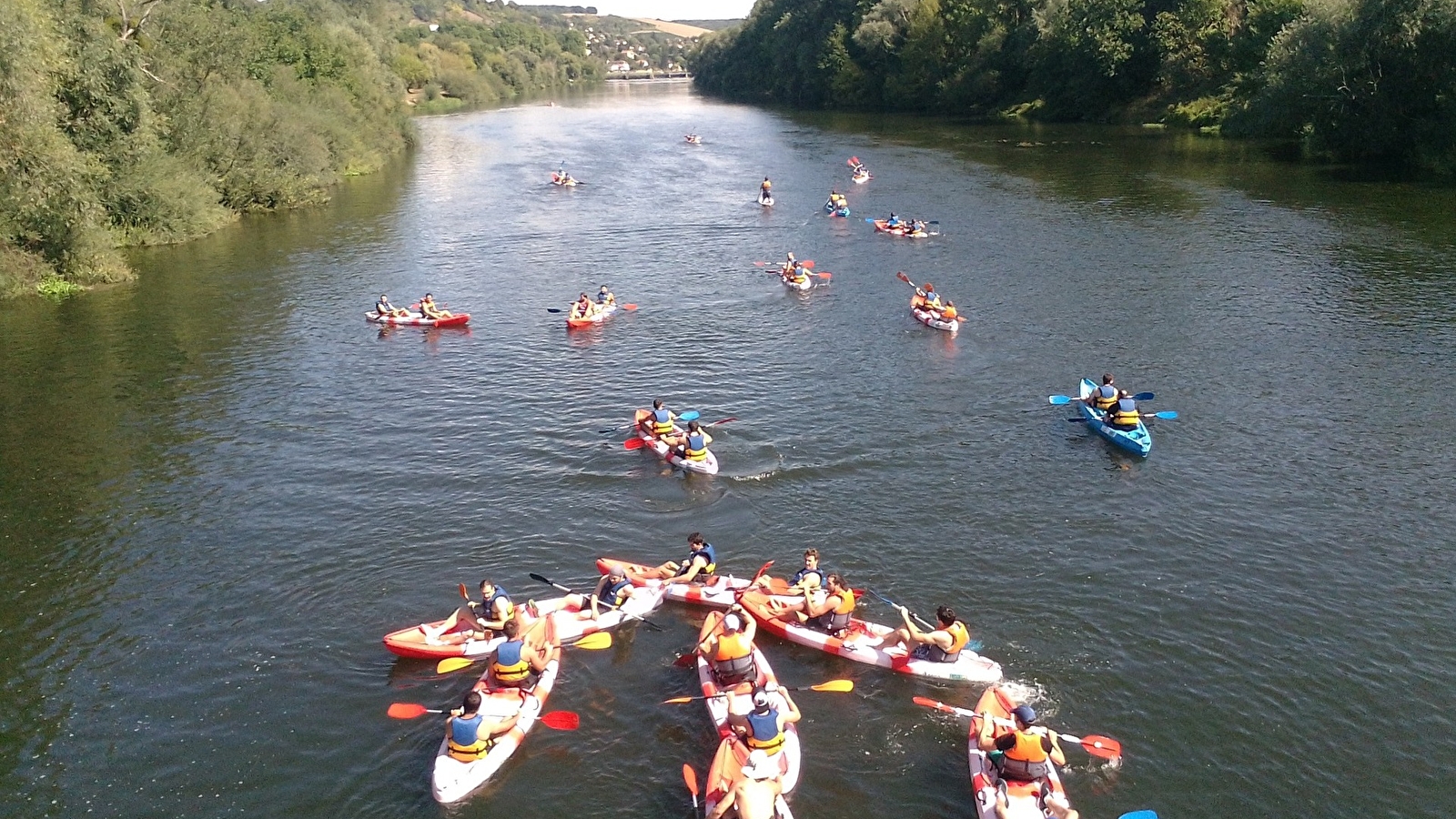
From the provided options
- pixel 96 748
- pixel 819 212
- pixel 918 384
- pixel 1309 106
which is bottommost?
pixel 96 748

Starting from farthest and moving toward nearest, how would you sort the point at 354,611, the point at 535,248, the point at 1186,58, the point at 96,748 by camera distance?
1. the point at 1186,58
2. the point at 535,248
3. the point at 354,611
4. the point at 96,748

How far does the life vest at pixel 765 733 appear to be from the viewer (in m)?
16.4

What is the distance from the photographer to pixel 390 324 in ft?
134

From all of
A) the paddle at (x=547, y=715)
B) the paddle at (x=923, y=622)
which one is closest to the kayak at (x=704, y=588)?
the paddle at (x=923, y=622)

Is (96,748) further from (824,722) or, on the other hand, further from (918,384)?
(918,384)

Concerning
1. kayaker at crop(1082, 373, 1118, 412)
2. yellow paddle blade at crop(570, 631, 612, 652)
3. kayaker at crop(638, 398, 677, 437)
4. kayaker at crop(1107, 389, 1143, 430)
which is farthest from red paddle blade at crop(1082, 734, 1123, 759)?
kayaker at crop(638, 398, 677, 437)

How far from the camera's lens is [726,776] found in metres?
15.8

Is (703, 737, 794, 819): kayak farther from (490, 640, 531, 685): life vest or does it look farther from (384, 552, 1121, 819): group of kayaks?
(490, 640, 531, 685): life vest

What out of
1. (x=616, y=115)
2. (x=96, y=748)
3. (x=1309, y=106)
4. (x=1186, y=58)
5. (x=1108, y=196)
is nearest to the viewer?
(x=96, y=748)

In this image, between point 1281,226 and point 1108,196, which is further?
point 1108,196

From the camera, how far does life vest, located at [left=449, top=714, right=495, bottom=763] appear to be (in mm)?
16625

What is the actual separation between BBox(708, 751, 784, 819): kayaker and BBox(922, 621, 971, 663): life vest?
173 inches

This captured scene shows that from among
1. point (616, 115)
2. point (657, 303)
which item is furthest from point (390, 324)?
point (616, 115)

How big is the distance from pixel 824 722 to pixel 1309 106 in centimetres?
6584
